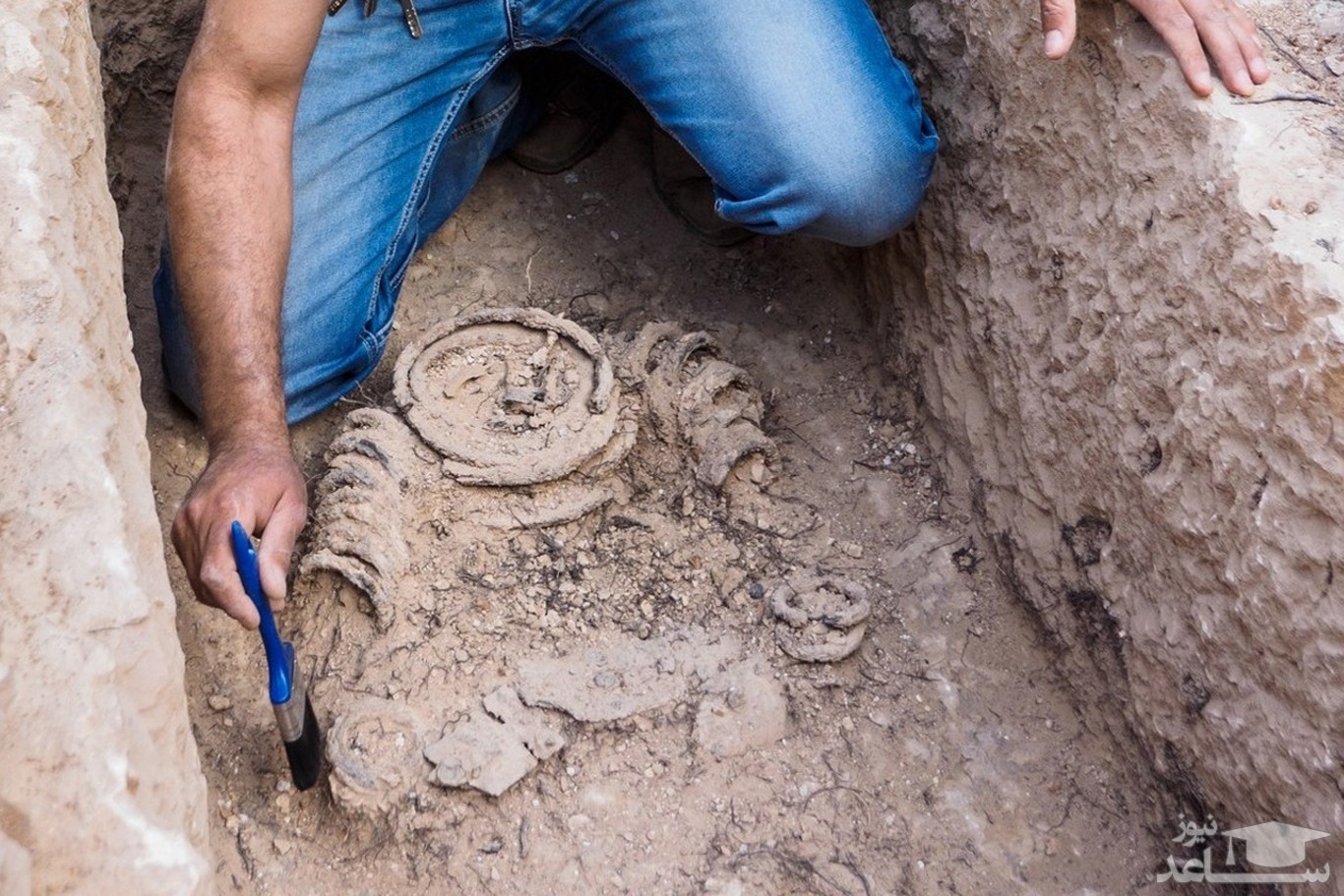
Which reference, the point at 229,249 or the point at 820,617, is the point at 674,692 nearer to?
the point at 820,617

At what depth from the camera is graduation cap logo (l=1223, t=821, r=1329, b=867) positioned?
1.38 meters

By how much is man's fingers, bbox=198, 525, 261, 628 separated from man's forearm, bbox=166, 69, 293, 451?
24 cm

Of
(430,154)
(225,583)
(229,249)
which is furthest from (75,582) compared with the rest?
(430,154)

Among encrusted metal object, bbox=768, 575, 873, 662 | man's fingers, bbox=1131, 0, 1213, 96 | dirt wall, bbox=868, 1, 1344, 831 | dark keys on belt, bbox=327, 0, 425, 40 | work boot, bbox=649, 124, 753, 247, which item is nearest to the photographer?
dirt wall, bbox=868, 1, 1344, 831

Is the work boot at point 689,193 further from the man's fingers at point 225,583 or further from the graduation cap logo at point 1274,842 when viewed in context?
the graduation cap logo at point 1274,842

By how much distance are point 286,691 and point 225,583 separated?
0.15 metres

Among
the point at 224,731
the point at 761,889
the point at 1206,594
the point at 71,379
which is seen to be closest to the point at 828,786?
the point at 761,889

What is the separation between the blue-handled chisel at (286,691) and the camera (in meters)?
1.39

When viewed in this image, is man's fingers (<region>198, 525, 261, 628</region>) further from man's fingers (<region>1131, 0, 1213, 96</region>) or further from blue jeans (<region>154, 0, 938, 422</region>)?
man's fingers (<region>1131, 0, 1213, 96</region>)

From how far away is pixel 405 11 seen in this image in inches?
78.9

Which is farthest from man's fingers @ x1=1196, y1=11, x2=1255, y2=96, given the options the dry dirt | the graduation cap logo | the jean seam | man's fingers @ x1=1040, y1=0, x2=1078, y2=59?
the jean seam

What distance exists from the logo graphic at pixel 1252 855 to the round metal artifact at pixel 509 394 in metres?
0.98

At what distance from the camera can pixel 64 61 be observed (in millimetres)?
1505

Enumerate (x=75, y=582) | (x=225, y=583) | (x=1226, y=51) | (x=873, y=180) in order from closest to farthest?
(x=75, y=582), (x=225, y=583), (x=1226, y=51), (x=873, y=180)
